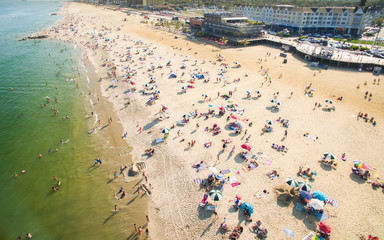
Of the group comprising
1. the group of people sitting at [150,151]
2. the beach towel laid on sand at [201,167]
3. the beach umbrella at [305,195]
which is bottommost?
the group of people sitting at [150,151]

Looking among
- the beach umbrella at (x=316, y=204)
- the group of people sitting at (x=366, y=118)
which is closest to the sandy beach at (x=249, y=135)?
the group of people sitting at (x=366, y=118)

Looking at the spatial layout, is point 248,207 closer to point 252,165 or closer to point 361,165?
point 252,165

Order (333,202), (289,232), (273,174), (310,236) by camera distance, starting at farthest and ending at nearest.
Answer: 1. (273,174)
2. (333,202)
3. (289,232)
4. (310,236)

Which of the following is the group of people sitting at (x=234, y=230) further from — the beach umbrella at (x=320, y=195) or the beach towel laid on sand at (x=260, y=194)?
the beach umbrella at (x=320, y=195)

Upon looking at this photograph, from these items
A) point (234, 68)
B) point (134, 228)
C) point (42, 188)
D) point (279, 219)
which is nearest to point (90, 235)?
point (134, 228)

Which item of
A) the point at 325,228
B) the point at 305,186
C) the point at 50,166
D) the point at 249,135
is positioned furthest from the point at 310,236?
the point at 50,166
